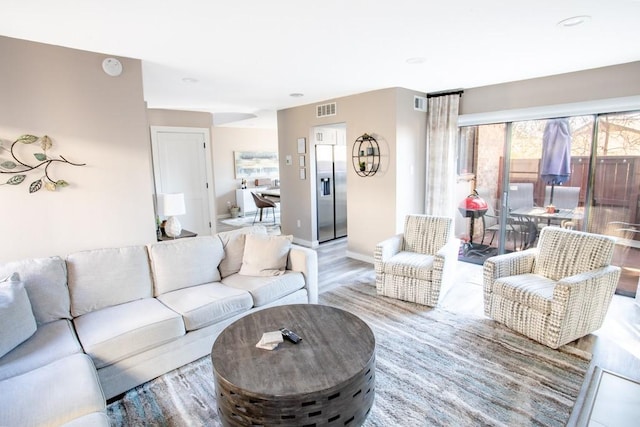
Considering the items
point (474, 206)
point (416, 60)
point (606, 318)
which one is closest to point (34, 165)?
point (416, 60)

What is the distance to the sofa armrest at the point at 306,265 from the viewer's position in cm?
325

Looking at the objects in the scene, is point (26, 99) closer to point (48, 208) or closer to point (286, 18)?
point (48, 208)

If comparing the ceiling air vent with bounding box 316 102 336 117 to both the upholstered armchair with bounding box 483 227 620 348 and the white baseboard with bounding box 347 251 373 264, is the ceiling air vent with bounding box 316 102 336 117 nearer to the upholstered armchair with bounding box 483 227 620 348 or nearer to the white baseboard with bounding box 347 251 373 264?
the white baseboard with bounding box 347 251 373 264

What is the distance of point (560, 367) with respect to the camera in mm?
2479

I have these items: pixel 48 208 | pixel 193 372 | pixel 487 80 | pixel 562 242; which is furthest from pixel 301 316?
pixel 487 80

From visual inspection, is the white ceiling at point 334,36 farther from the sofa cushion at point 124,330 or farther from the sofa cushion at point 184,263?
the sofa cushion at point 124,330

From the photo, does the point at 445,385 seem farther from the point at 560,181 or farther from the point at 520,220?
the point at 560,181

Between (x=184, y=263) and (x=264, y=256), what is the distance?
0.70 metres

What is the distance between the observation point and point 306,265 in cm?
324

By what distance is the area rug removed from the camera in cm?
204

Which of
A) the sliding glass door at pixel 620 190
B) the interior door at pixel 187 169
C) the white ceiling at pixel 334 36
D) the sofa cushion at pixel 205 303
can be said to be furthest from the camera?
the interior door at pixel 187 169

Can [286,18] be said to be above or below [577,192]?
above

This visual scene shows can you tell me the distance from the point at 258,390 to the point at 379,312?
2.04 meters

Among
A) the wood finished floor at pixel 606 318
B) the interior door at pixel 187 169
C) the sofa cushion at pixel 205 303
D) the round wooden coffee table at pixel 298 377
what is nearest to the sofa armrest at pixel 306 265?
the sofa cushion at pixel 205 303
